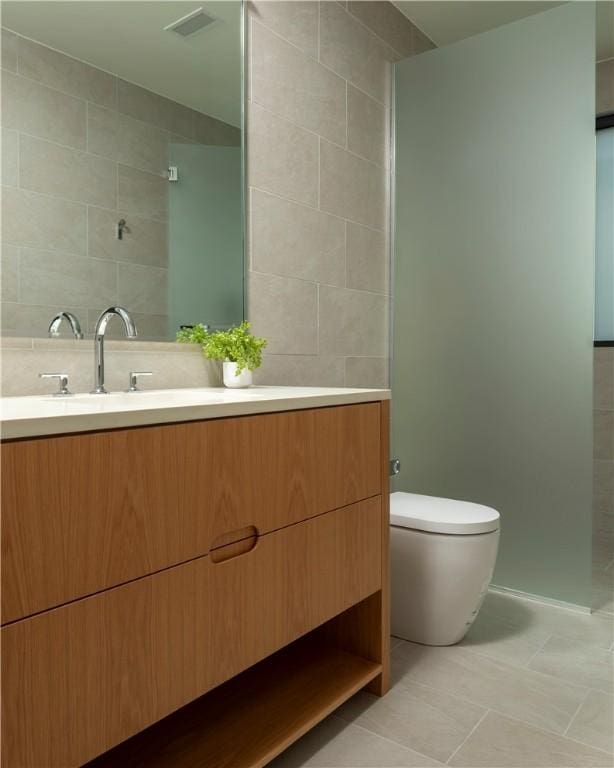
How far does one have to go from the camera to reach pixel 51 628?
2.81 ft

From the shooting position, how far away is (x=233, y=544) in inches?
46.0

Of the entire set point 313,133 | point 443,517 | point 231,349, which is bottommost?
point 443,517

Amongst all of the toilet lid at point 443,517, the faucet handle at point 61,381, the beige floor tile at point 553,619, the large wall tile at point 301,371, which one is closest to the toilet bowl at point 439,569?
the toilet lid at point 443,517

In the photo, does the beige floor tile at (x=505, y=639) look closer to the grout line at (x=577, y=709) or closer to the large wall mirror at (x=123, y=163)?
the grout line at (x=577, y=709)

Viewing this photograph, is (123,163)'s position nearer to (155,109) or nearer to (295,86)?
(155,109)

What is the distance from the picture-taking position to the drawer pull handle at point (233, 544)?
3.69ft

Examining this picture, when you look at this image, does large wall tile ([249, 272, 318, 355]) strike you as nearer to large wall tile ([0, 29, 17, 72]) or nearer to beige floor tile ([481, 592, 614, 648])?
large wall tile ([0, 29, 17, 72])

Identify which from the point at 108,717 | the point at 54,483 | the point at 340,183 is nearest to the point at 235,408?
the point at 54,483

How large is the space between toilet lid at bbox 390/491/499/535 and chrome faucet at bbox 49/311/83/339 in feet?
3.72

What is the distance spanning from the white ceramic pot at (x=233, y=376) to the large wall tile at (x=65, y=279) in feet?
1.22

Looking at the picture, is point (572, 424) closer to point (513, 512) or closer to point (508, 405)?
point (508, 405)

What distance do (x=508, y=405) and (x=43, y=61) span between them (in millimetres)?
1910

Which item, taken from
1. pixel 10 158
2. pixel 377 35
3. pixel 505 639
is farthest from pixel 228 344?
pixel 377 35

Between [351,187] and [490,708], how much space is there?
1906mm
